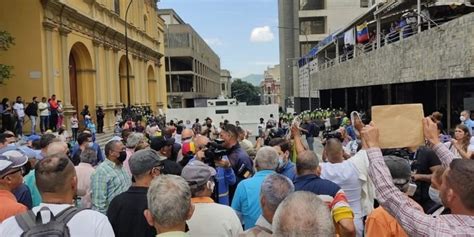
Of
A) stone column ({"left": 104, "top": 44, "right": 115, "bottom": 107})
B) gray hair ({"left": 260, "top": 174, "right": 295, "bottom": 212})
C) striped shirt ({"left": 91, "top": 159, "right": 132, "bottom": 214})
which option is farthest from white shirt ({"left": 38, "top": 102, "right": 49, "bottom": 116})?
gray hair ({"left": 260, "top": 174, "right": 295, "bottom": 212})

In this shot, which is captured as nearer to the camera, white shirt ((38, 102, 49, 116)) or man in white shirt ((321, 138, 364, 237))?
man in white shirt ((321, 138, 364, 237))

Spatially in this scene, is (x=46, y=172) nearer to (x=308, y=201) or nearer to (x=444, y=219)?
(x=308, y=201)

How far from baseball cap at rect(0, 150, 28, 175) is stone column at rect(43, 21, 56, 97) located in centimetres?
2121

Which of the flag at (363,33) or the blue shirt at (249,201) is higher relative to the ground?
the flag at (363,33)

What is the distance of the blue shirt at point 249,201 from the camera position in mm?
4953

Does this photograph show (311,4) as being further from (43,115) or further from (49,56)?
(43,115)

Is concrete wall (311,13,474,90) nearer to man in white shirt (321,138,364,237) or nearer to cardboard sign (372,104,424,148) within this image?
man in white shirt (321,138,364,237)

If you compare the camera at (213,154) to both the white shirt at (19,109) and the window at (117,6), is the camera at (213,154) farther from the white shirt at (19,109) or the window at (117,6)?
the window at (117,6)

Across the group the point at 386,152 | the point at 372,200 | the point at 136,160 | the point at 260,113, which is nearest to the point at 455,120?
the point at 260,113

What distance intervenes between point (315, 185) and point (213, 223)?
121 centimetres

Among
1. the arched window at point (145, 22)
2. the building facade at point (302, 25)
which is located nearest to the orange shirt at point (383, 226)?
the arched window at point (145, 22)

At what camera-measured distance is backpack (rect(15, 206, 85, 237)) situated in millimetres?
2865

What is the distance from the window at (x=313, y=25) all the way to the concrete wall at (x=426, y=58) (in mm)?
40288

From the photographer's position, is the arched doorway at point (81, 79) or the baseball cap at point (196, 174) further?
the arched doorway at point (81, 79)
